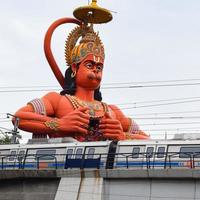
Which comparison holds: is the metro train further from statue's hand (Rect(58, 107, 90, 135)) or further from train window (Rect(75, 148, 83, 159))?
statue's hand (Rect(58, 107, 90, 135))

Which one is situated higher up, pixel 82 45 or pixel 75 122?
pixel 82 45

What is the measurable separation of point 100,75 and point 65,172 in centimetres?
1027

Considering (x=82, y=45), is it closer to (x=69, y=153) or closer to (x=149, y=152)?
(x=69, y=153)

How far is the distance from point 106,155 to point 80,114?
164 inches

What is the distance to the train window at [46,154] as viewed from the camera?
28755 millimetres

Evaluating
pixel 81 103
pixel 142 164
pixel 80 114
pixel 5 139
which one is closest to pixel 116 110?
pixel 81 103

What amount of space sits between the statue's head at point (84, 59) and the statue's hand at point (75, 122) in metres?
2.72

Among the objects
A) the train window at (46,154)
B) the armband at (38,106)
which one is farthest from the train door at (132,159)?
the armband at (38,106)

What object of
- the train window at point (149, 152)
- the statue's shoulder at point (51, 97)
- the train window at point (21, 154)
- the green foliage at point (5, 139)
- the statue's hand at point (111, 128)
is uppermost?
the statue's shoulder at point (51, 97)

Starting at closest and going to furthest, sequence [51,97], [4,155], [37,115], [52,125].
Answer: [4,155]
[52,125]
[37,115]
[51,97]

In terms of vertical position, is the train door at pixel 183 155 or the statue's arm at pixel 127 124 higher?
the statue's arm at pixel 127 124

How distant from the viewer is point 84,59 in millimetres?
33812

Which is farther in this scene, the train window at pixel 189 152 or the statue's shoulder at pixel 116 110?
the statue's shoulder at pixel 116 110

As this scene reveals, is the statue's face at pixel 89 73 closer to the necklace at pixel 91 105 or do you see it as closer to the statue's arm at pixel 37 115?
the necklace at pixel 91 105
